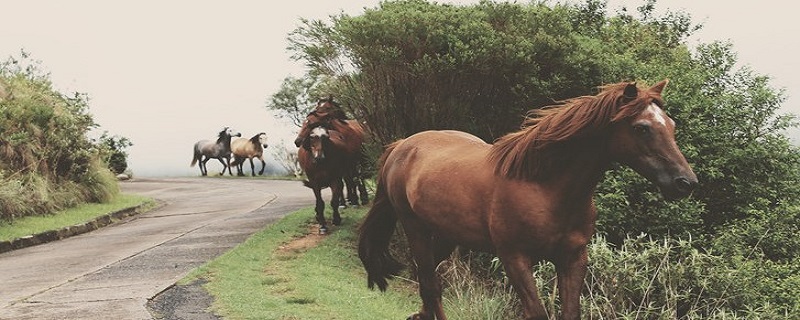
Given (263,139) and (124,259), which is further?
(263,139)

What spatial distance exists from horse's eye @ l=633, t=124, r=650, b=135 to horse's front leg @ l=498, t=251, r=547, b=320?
94 centimetres

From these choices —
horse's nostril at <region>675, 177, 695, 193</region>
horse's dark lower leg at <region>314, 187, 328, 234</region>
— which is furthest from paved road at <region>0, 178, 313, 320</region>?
horse's nostril at <region>675, 177, 695, 193</region>

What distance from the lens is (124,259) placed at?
10.1 metres

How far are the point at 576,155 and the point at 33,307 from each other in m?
5.81

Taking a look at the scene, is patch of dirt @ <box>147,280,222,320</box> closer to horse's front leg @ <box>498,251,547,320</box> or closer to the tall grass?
the tall grass

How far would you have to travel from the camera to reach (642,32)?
19.5 meters

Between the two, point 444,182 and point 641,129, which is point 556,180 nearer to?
point 641,129

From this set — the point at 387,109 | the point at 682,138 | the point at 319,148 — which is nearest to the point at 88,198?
the point at 319,148

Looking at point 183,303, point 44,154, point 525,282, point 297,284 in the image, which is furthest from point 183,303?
point 44,154

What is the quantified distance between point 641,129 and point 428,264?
219 centimetres

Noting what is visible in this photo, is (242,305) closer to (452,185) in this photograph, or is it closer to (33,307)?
(33,307)

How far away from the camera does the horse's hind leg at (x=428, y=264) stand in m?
5.46

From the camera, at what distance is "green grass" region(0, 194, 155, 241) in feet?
42.9

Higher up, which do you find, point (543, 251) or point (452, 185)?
point (452, 185)
